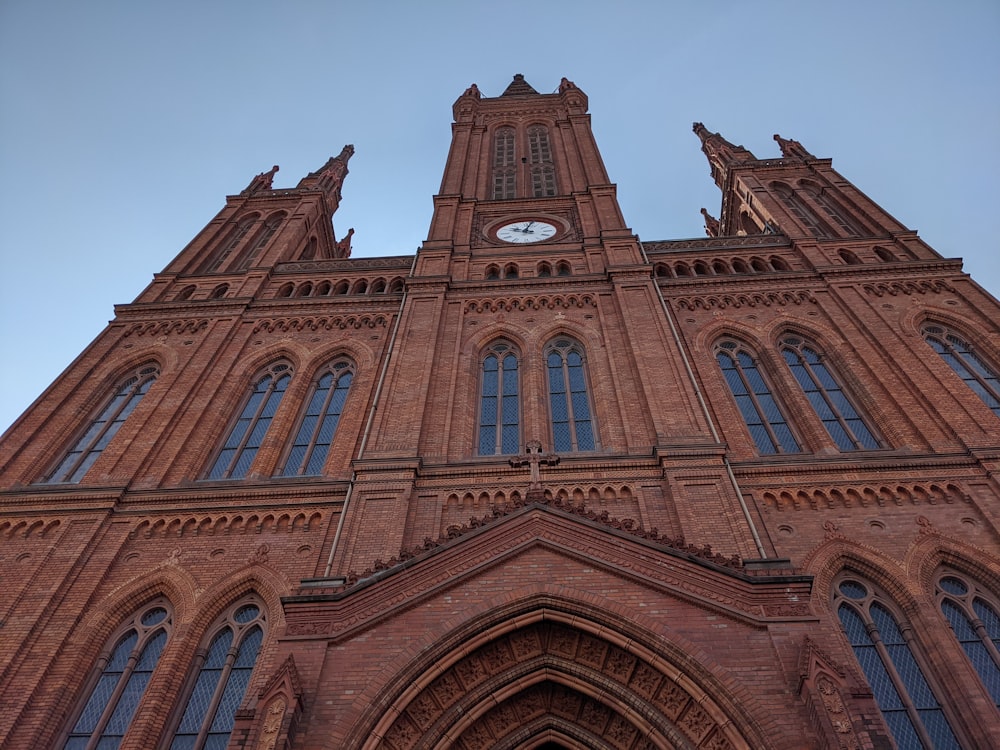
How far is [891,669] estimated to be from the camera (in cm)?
1034

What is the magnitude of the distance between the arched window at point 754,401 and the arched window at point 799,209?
25.6ft

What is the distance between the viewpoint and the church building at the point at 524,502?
877cm

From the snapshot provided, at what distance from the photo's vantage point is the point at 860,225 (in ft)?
74.1

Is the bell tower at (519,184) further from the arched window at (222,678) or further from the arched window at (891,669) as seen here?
the arched window at (222,678)

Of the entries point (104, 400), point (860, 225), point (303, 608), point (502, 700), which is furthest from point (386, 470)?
point (860, 225)

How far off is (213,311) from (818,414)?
1650 centimetres

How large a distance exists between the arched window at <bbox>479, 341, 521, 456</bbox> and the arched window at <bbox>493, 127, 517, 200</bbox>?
10199 mm

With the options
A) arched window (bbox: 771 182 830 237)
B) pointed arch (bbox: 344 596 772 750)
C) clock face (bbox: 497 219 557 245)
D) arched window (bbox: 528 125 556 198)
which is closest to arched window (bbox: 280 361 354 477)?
pointed arch (bbox: 344 596 772 750)

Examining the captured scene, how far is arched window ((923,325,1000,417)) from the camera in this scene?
15.1m

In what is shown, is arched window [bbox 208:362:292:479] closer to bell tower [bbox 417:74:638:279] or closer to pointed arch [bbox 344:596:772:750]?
bell tower [bbox 417:74:638:279]

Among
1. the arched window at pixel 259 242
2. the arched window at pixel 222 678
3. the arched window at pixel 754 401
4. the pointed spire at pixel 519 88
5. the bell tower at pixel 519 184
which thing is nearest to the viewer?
the arched window at pixel 222 678

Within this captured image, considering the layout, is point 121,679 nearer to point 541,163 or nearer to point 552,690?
point 552,690

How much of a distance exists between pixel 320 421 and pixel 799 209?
18.8m

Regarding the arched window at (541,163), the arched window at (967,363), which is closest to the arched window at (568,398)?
the arched window at (967,363)
